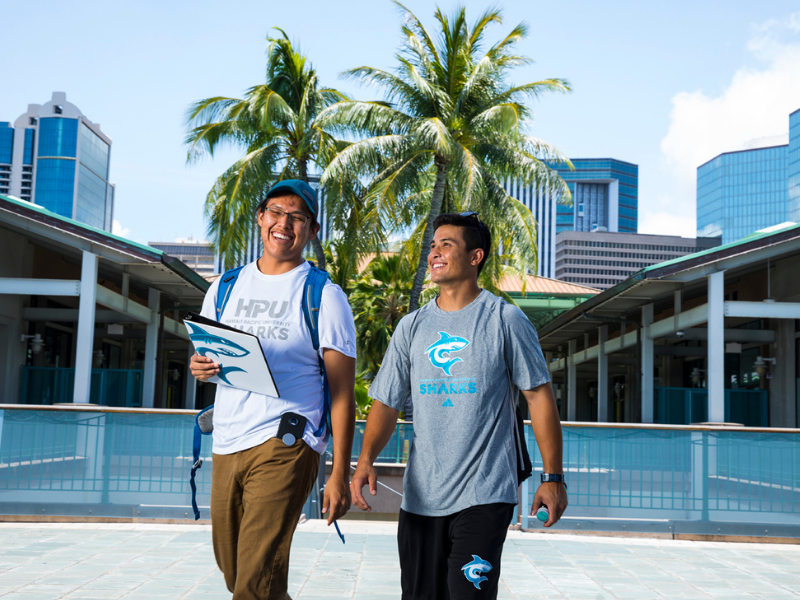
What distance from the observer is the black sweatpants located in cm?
297

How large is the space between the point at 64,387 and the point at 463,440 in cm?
2005

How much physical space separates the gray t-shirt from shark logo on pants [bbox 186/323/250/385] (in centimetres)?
68

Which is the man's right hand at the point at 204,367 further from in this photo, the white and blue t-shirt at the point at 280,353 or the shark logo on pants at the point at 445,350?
the shark logo on pants at the point at 445,350

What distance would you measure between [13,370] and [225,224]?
6405 mm

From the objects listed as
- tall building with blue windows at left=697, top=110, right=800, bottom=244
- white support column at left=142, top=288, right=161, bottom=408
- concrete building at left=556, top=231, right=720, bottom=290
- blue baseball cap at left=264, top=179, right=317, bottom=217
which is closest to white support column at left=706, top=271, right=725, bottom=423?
white support column at left=142, top=288, right=161, bottom=408

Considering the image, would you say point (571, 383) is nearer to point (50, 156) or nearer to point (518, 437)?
point (518, 437)

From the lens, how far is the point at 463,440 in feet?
10.0

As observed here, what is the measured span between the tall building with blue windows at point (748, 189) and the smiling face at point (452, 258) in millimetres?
165254

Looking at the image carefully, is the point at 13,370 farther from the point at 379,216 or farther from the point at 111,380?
the point at 379,216

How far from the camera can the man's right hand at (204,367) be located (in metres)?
3.18

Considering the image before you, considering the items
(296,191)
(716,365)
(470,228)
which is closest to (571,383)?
(716,365)

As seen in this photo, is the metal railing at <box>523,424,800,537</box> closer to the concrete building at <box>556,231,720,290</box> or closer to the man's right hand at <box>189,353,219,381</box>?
the man's right hand at <box>189,353,219,381</box>

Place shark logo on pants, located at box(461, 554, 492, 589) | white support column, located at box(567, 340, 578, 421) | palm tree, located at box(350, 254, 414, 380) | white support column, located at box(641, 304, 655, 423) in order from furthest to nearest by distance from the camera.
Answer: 1. white support column, located at box(567, 340, 578, 421)
2. palm tree, located at box(350, 254, 414, 380)
3. white support column, located at box(641, 304, 655, 423)
4. shark logo on pants, located at box(461, 554, 492, 589)

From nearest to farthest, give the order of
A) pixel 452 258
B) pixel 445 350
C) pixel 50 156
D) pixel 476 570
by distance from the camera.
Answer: pixel 476 570 → pixel 445 350 → pixel 452 258 → pixel 50 156
